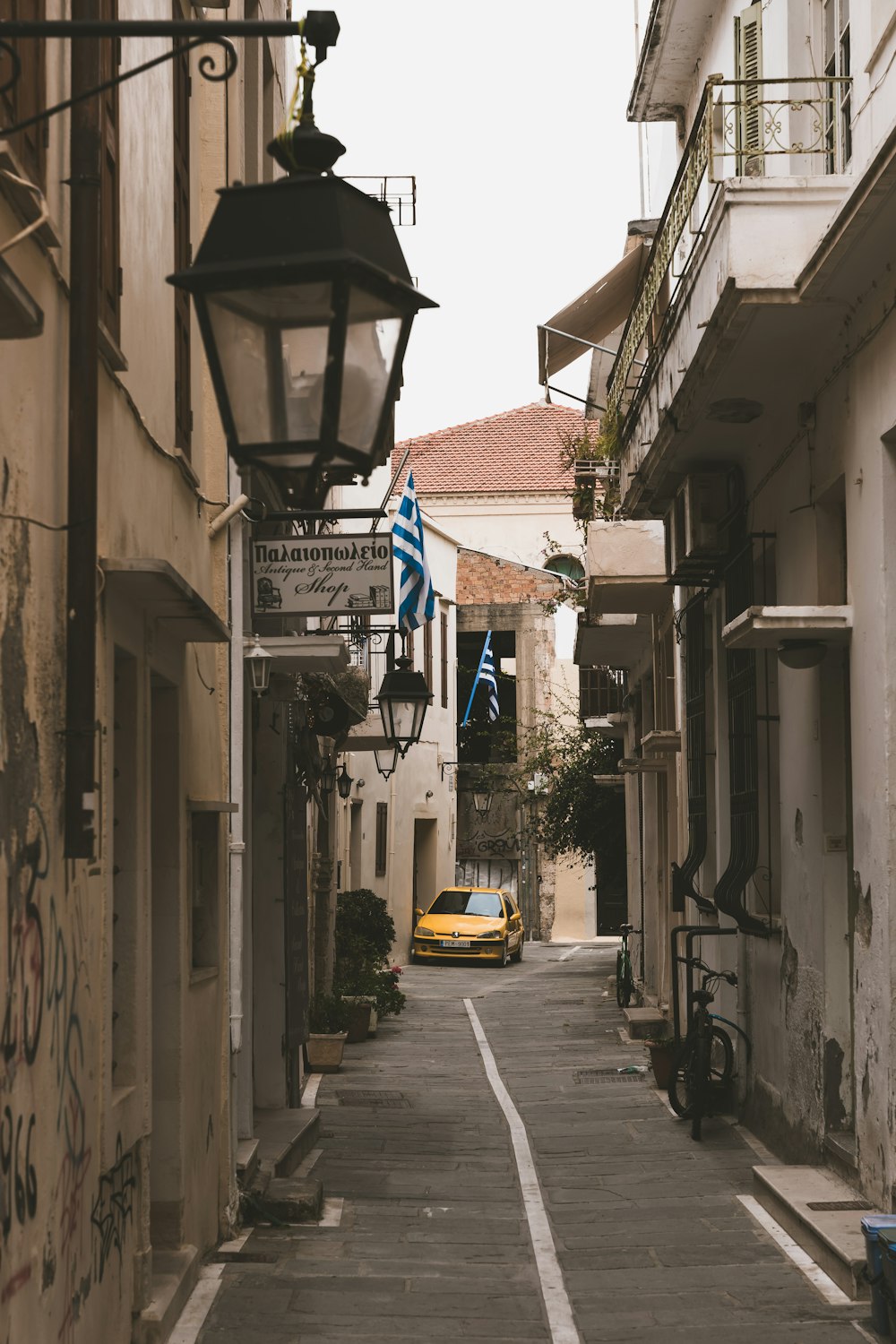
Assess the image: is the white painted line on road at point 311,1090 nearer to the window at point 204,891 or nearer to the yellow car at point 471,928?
the window at point 204,891

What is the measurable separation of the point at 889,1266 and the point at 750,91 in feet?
24.3

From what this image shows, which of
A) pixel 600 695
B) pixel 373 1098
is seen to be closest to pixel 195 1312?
pixel 373 1098

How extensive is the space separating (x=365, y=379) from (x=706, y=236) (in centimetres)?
649

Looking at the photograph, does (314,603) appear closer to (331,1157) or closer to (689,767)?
(331,1157)

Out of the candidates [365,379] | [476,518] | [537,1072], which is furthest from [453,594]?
[365,379]

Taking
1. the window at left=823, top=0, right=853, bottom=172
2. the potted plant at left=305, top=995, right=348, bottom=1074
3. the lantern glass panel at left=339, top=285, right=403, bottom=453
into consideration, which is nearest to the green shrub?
the potted plant at left=305, top=995, right=348, bottom=1074

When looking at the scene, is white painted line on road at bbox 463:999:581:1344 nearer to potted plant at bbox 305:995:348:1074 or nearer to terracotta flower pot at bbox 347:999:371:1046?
potted plant at bbox 305:995:348:1074

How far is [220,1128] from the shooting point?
9742 mm

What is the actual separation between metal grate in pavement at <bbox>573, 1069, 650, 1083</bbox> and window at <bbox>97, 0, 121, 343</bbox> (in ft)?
37.1

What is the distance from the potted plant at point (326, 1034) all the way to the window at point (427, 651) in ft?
64.4

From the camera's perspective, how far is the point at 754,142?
1092cm

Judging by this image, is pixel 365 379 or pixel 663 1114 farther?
pixel 663 1114

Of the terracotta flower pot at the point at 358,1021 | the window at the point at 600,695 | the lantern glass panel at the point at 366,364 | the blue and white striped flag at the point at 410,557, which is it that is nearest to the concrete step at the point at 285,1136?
the terracotta flower pot at the point at 358,1021

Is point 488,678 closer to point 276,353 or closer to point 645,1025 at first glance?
point 645,1025
